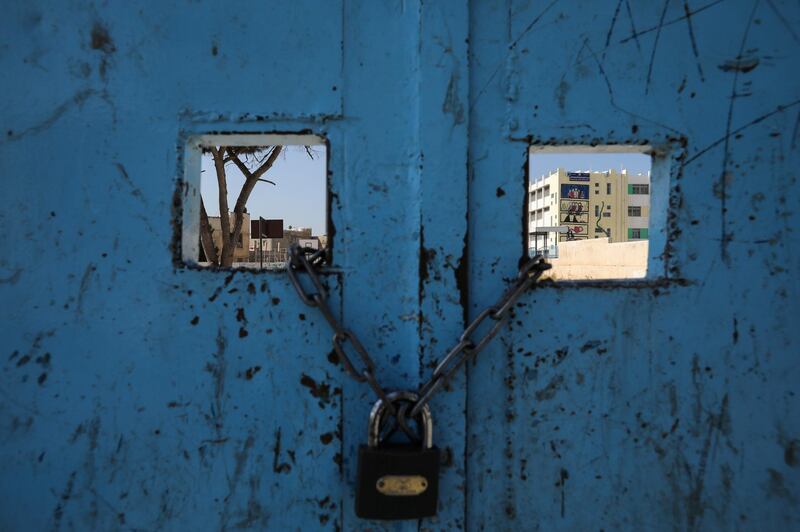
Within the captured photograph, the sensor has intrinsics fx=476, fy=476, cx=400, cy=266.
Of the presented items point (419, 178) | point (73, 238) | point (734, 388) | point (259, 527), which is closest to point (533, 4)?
point (419, 178)

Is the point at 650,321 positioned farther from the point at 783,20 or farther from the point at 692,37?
the point at 783,20

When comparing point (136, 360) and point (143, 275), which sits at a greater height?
point (143, 275)

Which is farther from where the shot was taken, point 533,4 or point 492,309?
point 533,4

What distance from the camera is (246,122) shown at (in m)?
1.18

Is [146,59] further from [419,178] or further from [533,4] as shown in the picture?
[533,4]

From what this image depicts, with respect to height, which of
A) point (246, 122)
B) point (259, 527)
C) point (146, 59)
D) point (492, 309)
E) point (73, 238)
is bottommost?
point (259, 527)

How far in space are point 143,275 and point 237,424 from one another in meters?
0.44

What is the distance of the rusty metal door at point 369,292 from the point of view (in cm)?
117

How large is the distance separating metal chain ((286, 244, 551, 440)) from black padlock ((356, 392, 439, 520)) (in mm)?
39

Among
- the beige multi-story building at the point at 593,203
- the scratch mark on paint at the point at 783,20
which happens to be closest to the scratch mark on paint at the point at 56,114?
the scratch mark on paint at the point at 783,20

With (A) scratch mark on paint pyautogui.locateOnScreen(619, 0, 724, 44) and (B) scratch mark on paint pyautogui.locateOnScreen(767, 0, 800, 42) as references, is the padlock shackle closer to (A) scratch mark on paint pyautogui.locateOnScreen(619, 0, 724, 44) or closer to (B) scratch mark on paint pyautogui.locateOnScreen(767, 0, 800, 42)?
(A) scratch mark on paint pyautogui.locateOnScreen(619, 0, 724, 44)

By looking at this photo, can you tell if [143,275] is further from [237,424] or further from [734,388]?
[734,388]

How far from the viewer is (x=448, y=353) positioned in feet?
3.69

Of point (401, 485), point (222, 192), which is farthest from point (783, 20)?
point (222, 192)
